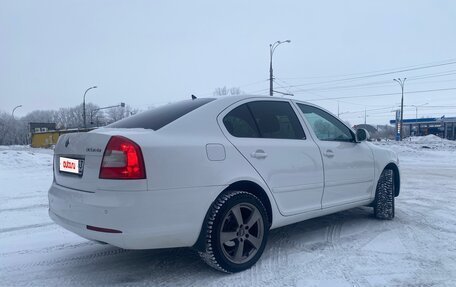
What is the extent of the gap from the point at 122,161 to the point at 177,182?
1.52 ft

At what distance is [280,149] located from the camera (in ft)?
12.8

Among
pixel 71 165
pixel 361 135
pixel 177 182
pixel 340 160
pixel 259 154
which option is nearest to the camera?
pixel 177 182

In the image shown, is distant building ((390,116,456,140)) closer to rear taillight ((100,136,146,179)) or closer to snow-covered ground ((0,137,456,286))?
snow-covered ground ((0,137,456,286))

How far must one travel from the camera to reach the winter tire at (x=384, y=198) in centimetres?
533

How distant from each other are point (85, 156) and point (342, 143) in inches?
120

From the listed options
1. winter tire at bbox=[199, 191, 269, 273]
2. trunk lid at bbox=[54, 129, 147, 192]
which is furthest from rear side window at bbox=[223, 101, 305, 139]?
trunk lid at bbox=[54, 129, 147, 192]

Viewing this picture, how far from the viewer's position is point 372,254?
3961mm

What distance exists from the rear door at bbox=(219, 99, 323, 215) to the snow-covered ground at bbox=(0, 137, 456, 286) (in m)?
0.58

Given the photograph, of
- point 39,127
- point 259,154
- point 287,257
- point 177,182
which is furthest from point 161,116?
point 39,127

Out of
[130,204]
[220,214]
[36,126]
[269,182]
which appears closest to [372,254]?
[269,182]

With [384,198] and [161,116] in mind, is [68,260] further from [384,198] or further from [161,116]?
[384,198]

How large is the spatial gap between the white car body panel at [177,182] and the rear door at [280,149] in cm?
1

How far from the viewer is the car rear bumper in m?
2.92

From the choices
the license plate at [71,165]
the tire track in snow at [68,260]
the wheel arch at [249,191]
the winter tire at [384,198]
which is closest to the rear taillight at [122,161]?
the license plate at [71,165]
